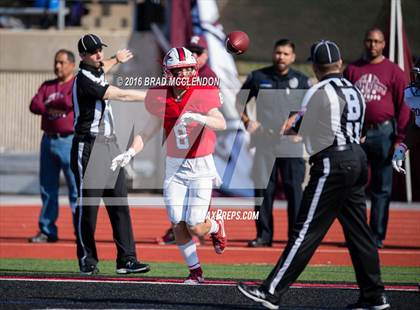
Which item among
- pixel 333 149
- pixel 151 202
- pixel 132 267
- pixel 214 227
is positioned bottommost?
pixel 151 202

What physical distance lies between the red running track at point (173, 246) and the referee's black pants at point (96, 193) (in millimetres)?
1607

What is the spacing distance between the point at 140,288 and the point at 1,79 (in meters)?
10.7

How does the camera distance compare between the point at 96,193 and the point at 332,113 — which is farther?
the point at 96,193

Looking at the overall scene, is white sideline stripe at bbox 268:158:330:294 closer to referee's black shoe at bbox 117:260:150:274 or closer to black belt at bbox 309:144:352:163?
Result: black belt at bbox 309:144:352:163

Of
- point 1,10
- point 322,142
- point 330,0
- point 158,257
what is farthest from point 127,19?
point 322,142

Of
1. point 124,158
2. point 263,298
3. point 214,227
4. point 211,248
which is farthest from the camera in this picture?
point 211,248

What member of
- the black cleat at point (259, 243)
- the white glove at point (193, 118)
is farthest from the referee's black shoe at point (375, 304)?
the black cleat at point (259, 243)

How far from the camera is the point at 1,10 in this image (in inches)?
752

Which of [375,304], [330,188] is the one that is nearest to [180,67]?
[330,188]

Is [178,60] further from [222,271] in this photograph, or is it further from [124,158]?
[222,271]

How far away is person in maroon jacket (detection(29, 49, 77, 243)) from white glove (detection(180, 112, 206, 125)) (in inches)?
129

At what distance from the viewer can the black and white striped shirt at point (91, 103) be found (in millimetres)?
8805

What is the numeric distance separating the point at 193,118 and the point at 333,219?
177 cm

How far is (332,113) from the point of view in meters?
6.75
